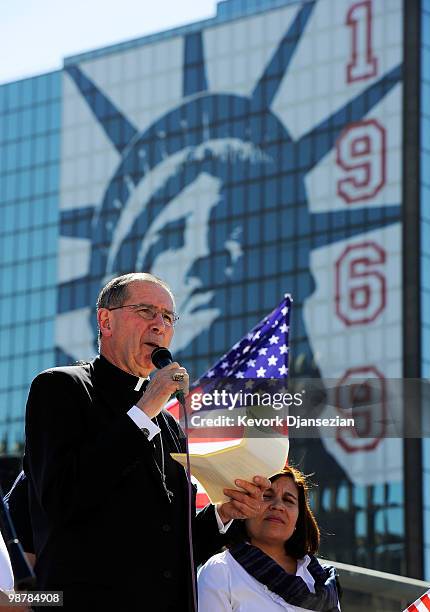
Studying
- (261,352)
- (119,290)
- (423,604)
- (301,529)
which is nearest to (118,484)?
(119,290)

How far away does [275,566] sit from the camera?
7012mm

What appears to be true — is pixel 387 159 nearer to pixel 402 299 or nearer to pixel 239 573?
pixel 402 299

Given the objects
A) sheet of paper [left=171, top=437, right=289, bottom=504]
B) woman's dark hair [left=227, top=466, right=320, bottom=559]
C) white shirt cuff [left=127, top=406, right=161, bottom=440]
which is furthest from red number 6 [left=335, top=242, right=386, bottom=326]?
white shirt cuff [left=127, top=406, right=161, bottom=440]

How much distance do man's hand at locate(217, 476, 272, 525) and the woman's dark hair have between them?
748mm

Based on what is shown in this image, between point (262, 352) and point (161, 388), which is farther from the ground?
point (262, 352)

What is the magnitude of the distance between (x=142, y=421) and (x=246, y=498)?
596 mm

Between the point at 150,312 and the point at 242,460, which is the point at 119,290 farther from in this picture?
the point at 242,460

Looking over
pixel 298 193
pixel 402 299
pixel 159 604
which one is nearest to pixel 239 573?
pixel 159 604

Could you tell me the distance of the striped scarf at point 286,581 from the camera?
6.94 metres

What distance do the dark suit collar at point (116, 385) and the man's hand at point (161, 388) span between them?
445 mm

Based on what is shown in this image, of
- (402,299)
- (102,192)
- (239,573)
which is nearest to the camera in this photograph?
(239,573)

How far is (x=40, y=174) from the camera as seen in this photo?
8044cm

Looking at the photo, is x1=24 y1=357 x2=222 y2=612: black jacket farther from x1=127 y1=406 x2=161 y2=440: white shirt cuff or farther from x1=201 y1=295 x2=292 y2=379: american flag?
x1=201 y1=295 x2=292 y2=379: american flag

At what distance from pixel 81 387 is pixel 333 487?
6009 centimetres
